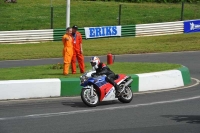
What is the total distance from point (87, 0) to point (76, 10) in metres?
7.22

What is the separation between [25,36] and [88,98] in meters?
19.5

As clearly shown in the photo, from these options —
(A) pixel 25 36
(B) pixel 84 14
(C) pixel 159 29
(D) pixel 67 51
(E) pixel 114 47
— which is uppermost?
(B) pixel 84 14

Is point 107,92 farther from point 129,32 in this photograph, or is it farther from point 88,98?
point 129,32

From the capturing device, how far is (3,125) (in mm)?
11461

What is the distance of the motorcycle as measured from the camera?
13.8m

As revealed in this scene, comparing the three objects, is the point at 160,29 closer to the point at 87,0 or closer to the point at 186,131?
the point at 87,0

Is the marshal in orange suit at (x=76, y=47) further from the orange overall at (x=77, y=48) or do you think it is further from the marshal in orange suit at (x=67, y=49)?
the marshal in orange suit at (x=67, y=49)

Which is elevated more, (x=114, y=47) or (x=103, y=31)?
(x=103, y=31)

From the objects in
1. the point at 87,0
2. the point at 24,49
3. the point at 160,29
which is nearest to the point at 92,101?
the point at 24,49

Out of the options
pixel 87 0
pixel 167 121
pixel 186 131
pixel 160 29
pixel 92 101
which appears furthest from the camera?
pixel 87 0

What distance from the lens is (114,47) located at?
30.7 m

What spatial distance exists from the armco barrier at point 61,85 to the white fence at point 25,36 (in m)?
16.7

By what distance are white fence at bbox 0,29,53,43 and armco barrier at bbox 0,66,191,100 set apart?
16742mm

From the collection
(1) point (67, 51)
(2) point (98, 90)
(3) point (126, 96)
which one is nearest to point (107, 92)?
A: (2) point (98, 90)
